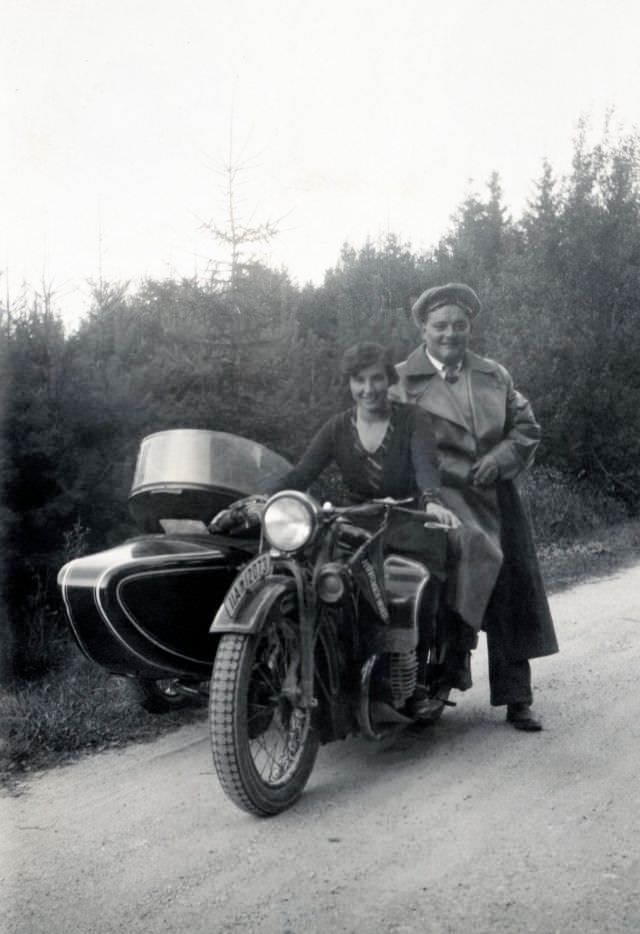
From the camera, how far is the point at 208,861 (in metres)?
3.38

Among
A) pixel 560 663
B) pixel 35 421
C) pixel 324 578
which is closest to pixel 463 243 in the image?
pixel 35 421

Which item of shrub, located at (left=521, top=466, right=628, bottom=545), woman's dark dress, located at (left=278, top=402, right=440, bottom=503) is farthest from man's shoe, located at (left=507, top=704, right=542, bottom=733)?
shrub, located at (left=521, top=466, right=628, bottom=545)

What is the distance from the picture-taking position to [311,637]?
13.0 feet

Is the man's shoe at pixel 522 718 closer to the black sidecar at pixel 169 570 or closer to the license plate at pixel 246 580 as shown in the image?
the black sidecar at pixel 169 570

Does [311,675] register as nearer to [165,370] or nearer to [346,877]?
[346,877]

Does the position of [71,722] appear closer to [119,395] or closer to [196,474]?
[196,474]

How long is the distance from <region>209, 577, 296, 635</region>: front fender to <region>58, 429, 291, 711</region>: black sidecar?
1.24 feet

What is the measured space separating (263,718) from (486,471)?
1640mm

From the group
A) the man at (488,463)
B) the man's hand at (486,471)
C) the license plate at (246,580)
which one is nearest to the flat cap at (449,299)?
the man at (488,463)

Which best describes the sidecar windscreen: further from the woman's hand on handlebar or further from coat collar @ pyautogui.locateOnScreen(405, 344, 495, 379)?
coat collar @ pyautogui.locateOnScreen(405, 344, 495, 379)

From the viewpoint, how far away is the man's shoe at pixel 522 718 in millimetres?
4891

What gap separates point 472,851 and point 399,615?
1.13 meters

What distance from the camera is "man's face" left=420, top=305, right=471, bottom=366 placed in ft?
16.4

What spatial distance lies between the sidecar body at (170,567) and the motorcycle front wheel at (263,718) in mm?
366
